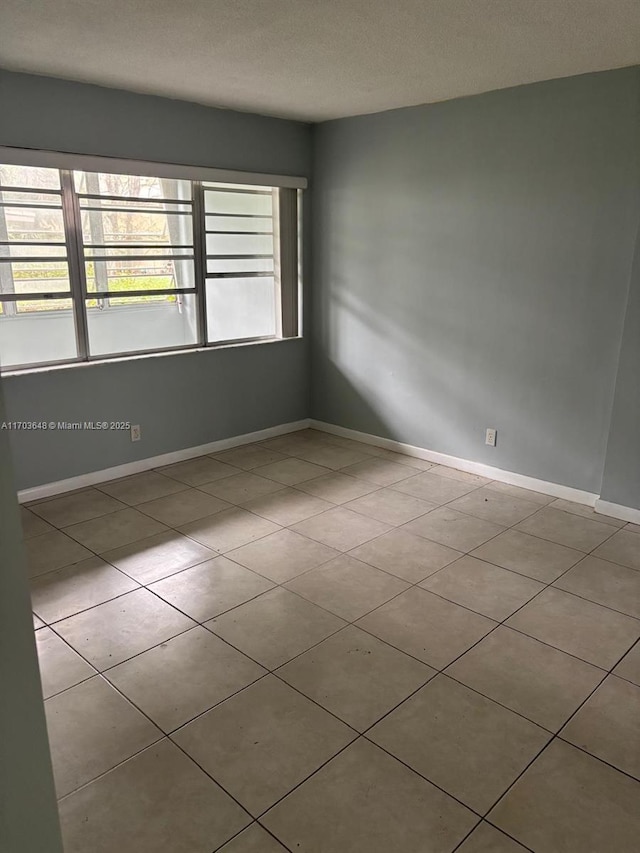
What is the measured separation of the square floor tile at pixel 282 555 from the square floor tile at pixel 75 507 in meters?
0.96

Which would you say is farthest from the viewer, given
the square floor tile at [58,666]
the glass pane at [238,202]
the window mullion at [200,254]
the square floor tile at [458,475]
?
the glass pane at [238,202]

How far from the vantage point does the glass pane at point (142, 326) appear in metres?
3.95

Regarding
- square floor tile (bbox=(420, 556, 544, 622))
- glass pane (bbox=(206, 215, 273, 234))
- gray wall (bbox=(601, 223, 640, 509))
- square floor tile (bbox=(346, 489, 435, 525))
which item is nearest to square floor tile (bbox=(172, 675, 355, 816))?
square floor tile (bbox=(420, 556, 544, 622))

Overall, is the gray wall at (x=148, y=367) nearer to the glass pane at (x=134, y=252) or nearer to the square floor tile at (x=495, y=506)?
the glass pane at (x=134, y=252)

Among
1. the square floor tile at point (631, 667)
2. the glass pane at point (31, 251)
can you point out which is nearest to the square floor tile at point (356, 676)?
the square floor tile at point (631, 667)

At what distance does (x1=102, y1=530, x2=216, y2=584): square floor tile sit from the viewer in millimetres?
2971

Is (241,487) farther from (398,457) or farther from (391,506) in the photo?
(398,457)

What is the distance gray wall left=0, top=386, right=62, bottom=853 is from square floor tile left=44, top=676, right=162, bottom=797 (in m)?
0.68

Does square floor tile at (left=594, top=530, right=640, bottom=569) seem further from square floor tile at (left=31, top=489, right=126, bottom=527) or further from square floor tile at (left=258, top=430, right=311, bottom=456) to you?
square floor tile at (left=31, top=489, right=126, bottom=527)

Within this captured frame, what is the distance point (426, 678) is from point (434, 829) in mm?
607

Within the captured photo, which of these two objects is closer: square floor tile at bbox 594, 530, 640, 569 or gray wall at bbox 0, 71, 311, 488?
square floor tile at bbox 594, 530, 640, 569

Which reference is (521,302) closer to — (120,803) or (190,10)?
(190,10)

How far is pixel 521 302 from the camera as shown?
3.83m

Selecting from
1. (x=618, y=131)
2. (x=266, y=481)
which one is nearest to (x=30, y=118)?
(x=266, y=481)
